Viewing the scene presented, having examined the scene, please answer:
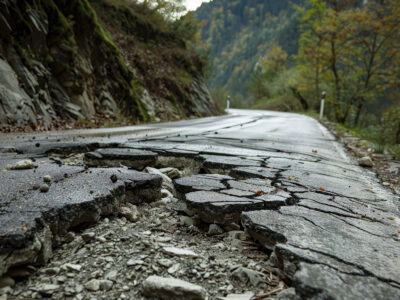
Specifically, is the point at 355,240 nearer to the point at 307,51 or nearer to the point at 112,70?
the point at 112,70

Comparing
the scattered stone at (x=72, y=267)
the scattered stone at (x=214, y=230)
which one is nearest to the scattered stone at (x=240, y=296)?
the scattered stone at (x=214, y=230)

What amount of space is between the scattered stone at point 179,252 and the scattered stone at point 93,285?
369 millimetres

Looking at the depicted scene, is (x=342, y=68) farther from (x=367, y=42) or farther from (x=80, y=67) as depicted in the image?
(x=80, y=67)

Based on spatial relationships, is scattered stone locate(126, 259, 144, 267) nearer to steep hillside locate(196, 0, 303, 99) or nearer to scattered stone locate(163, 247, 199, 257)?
scattered stone locate(163, 247, 199, 257)

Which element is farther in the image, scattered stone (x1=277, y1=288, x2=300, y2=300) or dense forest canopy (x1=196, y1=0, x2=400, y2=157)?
dense forest canopy (x1=196, y1=0, x2=400, y2=157)

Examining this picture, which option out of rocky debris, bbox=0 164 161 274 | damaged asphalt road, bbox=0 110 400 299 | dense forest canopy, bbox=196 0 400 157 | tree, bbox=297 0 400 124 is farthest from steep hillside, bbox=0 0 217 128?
tree, bbox=297 0 400 124

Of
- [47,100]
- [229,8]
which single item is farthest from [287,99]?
[229,8]

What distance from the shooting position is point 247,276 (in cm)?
125

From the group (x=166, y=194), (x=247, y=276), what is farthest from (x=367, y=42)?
(x=247, y=276)

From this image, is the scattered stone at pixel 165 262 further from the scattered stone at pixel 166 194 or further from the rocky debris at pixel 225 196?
the scattered stone at pixel 166 194

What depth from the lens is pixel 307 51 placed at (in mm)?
16500

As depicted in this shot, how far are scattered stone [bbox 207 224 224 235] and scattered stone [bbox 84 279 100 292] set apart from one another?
0.72 metres

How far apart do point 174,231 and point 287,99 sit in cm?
3324

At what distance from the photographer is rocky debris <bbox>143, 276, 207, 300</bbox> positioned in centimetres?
110
